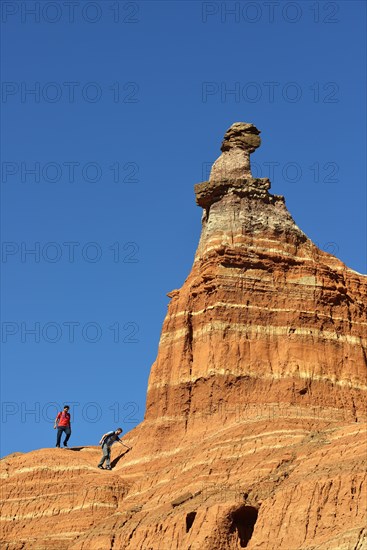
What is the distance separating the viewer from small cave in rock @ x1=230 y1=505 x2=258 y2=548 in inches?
2369

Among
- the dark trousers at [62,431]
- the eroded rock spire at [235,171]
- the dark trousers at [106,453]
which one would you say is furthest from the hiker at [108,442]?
the eroded rock spire at [235,171]

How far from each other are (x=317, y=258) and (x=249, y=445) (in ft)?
58.5

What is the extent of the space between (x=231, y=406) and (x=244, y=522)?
1275cm

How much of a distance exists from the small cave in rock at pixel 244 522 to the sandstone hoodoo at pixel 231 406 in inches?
2.3

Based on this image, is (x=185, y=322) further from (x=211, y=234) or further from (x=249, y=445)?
(x=249, y=445)

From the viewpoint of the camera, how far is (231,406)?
239ft

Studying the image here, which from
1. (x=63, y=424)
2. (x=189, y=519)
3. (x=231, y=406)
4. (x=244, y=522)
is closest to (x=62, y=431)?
(x=63, y=424)

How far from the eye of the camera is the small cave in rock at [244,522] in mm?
60162

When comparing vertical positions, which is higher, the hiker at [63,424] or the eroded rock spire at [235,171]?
the eroded rock spire at [235,171]

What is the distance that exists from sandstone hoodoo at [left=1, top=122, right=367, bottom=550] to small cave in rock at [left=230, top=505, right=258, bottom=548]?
6 cm

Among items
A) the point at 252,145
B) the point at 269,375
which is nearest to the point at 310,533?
the point at 269,375

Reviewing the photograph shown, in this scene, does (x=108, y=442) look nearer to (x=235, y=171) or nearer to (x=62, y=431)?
(x=62, y=431)

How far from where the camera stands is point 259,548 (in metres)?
58.2

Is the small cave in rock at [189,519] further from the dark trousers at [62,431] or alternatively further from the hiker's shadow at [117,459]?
the dark trousers at [62,431]
